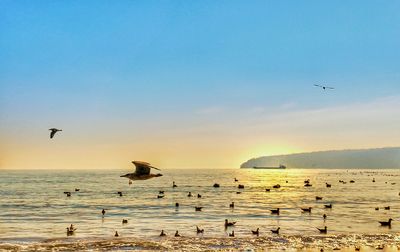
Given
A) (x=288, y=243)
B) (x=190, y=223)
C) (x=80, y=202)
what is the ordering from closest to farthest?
(x=288, y=243) < (x=190, y=223) < (x=80, y=202)

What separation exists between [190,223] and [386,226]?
20.0 m

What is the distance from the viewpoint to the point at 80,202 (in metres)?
87.0

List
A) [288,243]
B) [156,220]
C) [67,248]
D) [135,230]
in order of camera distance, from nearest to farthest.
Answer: [67,248]
[288,243]
[135,230]
[156,220]

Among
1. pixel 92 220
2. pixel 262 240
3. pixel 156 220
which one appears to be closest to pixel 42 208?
pixel 92 220

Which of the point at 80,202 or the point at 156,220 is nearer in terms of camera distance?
the point at 156,220

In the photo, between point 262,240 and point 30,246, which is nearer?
point 30,246

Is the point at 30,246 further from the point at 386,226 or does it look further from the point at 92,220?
the point at 386,226

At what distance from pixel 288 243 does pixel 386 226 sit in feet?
52.3

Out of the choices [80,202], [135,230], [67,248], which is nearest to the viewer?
[67,248]

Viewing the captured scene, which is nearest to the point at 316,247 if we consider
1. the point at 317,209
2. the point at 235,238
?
the point at 235,238

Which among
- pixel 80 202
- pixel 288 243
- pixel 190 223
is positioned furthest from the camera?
pixel 80 202

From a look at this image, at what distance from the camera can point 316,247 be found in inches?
1494

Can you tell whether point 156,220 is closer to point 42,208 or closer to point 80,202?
point 42,208

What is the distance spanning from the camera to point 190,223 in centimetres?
5531
